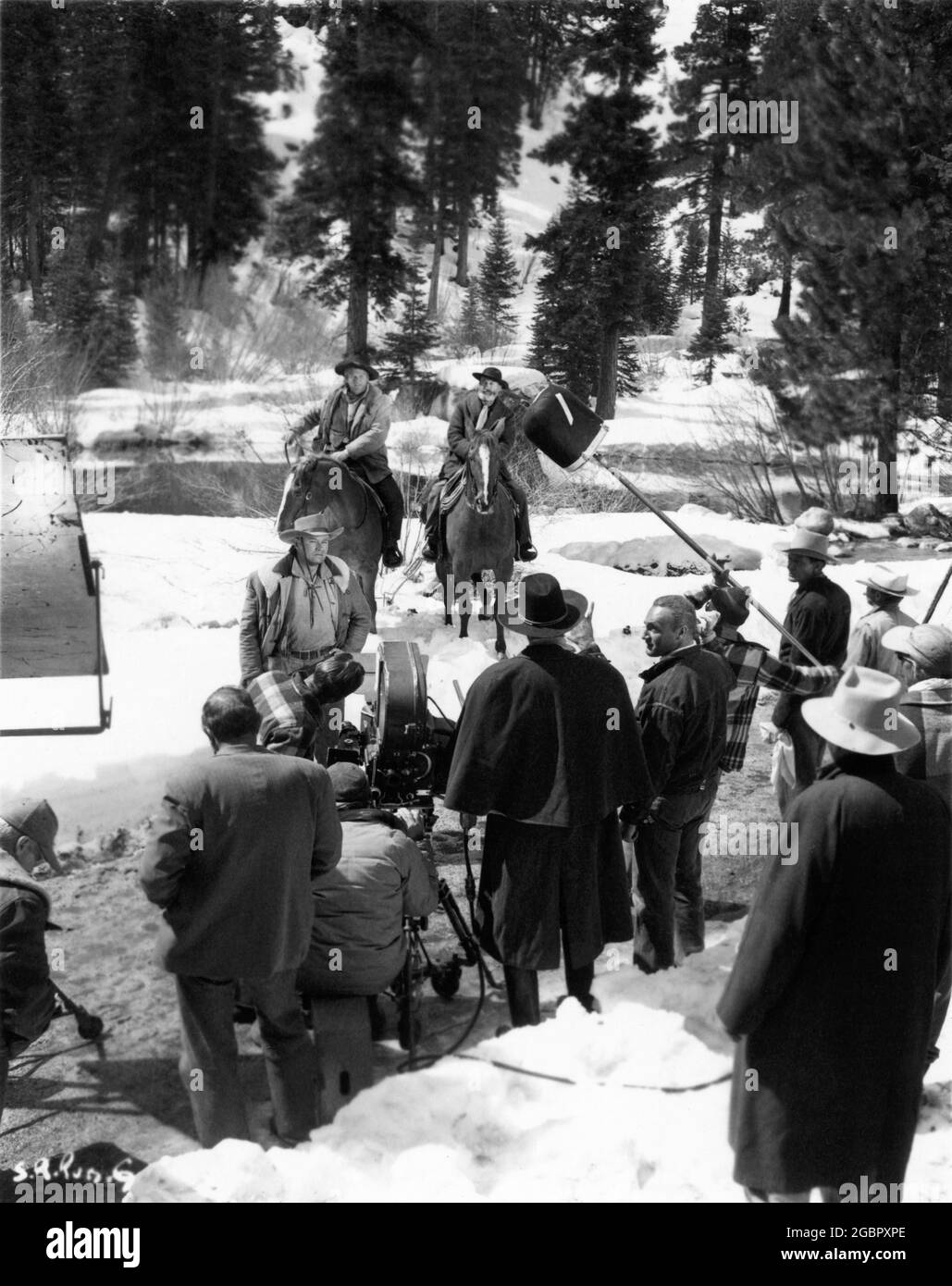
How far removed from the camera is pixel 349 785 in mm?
4629

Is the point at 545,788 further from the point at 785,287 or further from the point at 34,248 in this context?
the point at 34,248

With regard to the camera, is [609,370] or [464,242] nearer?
[609,370]

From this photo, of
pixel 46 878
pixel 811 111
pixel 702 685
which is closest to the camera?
pixel 702 685

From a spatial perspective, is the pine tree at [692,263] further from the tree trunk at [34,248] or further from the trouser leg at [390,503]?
the tree trunk at [34,248]

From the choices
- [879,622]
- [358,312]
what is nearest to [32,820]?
[879,622]

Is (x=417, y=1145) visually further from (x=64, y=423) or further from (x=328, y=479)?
(x=64, y=423)

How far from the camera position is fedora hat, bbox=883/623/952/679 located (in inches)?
177

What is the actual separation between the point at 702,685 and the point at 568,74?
31.7 ft

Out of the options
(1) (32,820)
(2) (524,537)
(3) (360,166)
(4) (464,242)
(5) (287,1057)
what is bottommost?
(5) (287,1057)

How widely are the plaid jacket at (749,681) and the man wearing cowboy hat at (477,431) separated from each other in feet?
15.5

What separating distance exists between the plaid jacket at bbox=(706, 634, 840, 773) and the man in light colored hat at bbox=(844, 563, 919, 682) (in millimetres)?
159

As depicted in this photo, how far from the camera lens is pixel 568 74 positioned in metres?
12.8

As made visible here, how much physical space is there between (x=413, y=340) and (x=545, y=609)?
11292mm
